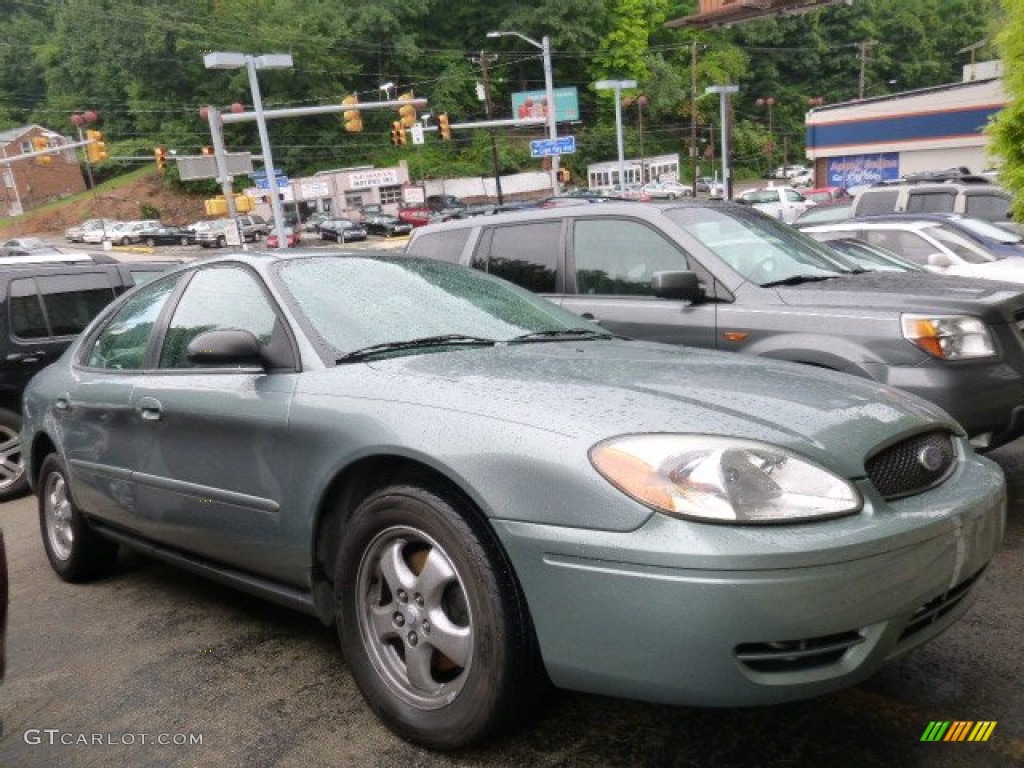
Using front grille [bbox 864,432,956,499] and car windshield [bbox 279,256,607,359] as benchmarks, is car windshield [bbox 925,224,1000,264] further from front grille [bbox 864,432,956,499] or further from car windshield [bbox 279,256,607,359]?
front grille [bbox 864,432,956,499]

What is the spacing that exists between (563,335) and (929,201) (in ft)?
39.8

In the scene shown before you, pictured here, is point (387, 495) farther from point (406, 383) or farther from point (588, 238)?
point (588, 238)

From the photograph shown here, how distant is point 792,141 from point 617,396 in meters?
88.6

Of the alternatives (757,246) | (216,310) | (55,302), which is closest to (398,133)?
(55,302)

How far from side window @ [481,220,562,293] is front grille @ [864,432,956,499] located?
11.4ft

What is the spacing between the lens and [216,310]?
11.6 feet

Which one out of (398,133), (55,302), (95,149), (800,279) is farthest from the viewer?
(398,133)

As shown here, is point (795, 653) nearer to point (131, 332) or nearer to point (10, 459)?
point (131, 332)

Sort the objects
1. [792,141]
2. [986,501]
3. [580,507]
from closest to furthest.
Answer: [580,507] < [986,501] < [792,141]

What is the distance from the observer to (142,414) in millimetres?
3541

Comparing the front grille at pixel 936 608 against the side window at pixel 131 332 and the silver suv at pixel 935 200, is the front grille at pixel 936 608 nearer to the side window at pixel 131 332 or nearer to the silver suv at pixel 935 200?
the side window at pixel 131 332

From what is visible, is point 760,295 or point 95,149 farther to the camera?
point 95,149

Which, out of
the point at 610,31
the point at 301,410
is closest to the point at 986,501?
the point at 301,410

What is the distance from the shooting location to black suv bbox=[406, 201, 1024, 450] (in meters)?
4.30
